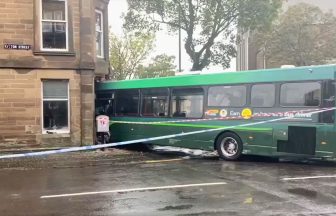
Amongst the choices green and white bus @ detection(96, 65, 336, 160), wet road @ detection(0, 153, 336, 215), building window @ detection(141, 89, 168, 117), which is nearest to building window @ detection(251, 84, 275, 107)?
green and white bus @ detection(96, 65, 336, 160)

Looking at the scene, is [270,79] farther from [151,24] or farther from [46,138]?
[151,24]

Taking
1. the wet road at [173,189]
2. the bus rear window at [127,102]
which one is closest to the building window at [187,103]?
the bus rear window at [127,102]

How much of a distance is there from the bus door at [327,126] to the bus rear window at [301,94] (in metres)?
0.21

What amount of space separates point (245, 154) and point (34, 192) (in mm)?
7242

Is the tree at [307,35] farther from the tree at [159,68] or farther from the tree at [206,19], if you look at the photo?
the tree at [159,68]

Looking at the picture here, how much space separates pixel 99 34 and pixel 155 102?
4959 mm

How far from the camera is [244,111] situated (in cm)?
1391

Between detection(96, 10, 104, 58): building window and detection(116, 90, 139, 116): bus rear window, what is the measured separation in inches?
106

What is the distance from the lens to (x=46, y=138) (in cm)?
1642

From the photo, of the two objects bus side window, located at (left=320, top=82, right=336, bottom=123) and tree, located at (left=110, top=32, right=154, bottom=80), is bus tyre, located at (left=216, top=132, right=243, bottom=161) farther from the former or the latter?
tree, located at (left=110, top=32, right=154, bottom=80)

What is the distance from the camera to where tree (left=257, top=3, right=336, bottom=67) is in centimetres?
3375

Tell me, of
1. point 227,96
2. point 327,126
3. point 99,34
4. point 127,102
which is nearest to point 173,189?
point 327,126

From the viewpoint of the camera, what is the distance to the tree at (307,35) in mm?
33750

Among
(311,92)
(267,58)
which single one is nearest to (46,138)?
(311,92)
